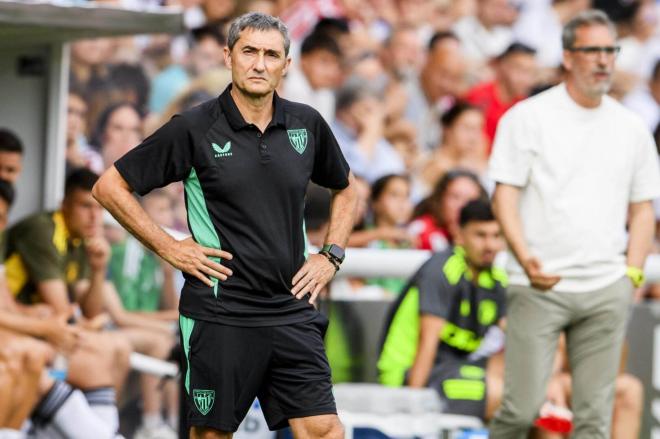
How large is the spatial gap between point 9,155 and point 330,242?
3.17m

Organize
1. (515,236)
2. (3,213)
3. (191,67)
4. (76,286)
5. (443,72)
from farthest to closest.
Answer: (443,72) < (191,67) < (76,286) < (3,213) < (515,236)

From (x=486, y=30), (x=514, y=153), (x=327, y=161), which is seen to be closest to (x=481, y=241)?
(x=514, y=153)

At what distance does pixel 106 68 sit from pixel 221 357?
5802 millimetres

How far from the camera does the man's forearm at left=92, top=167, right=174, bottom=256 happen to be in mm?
5465

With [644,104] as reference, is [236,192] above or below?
below

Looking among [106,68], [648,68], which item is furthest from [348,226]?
[648,68]

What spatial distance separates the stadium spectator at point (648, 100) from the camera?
542 inches

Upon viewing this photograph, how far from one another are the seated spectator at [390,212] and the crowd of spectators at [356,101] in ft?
0.04

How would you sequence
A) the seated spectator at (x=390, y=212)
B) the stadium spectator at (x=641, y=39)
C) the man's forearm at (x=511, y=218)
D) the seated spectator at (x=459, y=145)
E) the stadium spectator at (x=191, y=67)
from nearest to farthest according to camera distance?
the man's forearm at (x=511, y=218), the seated spectator at (x=390, y=212), the stadium spectator at (x=191, y=67), the seated spectator at (x=459, y=145), the stadium spectator at (x=641, y=39)

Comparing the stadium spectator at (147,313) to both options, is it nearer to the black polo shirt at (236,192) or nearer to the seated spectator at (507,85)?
the black polo shirt at (236,192)

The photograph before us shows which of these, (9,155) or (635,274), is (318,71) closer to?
(9,155)

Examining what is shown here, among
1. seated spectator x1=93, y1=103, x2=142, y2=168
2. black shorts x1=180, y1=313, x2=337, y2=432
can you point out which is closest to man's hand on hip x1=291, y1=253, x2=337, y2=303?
black shorts x1=180, y1=313, x2=337, y2=432

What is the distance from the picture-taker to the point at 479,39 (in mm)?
13508

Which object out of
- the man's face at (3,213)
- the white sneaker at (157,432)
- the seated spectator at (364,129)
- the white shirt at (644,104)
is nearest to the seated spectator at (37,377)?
the man's face at (3,213)
